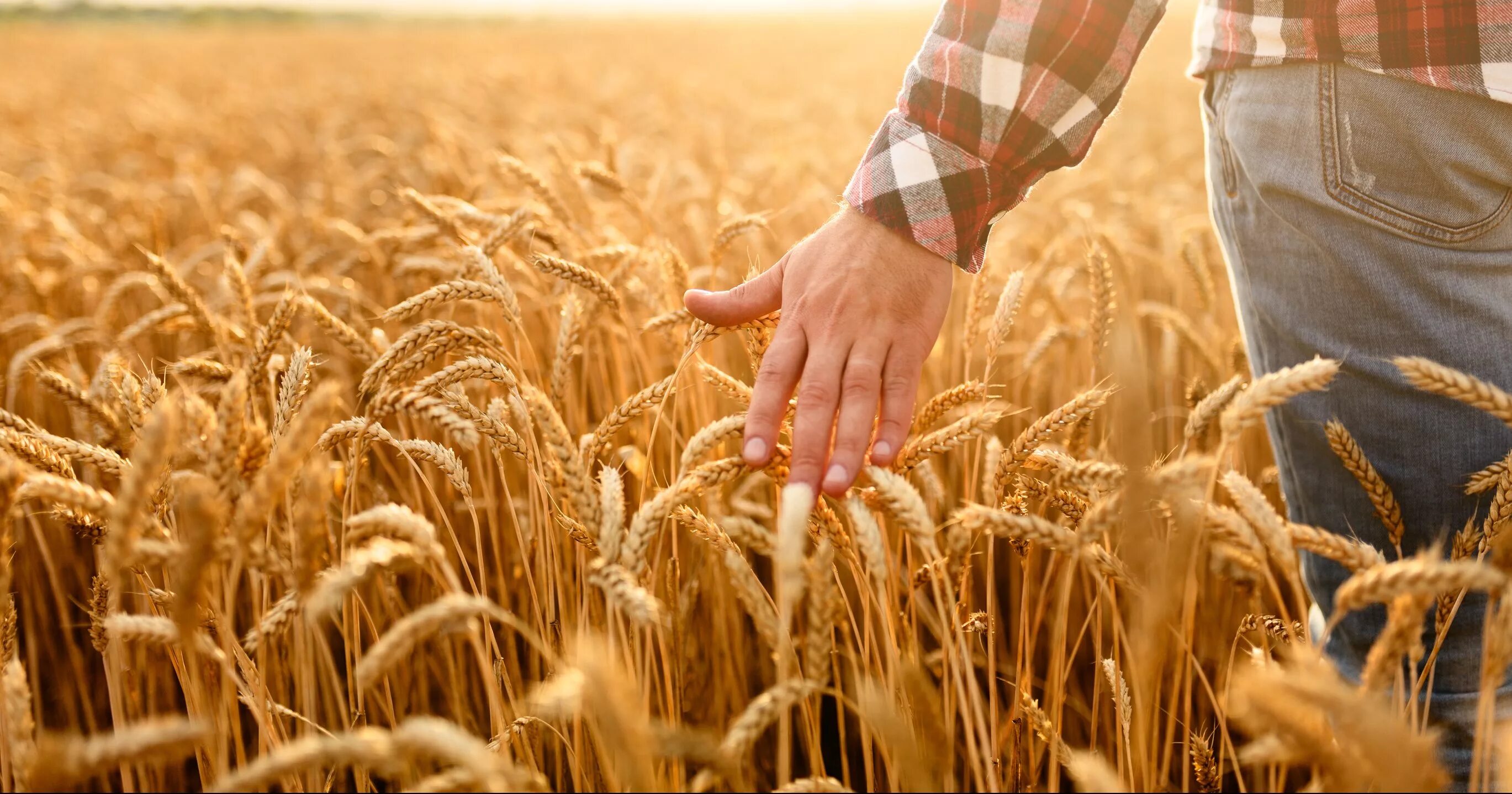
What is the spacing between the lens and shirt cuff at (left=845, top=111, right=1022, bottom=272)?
126 centimetres

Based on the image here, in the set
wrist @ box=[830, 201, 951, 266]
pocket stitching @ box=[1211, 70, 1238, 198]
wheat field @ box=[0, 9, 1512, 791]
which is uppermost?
pocket stitching @ box=[1211, 70, 1238, 198]

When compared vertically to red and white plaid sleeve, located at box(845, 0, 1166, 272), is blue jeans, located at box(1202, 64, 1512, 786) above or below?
below

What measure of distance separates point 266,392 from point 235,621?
622 mm

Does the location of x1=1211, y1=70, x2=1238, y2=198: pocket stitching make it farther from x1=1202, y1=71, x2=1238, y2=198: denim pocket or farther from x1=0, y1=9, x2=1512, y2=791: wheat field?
x1=0, y1=9, x2=1512, y2=791: wheat field

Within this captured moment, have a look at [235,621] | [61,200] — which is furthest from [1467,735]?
[61,200]

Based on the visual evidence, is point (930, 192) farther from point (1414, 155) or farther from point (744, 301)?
point (1414, 155)

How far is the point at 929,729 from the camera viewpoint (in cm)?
83

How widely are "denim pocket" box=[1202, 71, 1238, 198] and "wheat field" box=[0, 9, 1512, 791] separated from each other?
0.23 meters

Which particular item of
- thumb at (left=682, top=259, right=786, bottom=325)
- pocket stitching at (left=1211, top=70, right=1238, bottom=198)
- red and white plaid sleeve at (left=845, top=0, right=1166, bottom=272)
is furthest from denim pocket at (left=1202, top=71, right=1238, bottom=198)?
thumb at (left=682, top=259, right=786, bottom=325)

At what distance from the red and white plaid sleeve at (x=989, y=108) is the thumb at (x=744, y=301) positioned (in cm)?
16

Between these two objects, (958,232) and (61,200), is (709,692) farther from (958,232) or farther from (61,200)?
(61,200)

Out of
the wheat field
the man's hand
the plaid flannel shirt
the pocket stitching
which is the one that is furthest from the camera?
the pocket stitching

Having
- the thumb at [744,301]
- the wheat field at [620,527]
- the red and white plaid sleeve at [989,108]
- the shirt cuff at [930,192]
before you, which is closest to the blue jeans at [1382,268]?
the wheat field at [620,527]

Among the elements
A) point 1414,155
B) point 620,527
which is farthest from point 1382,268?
point 620,527
